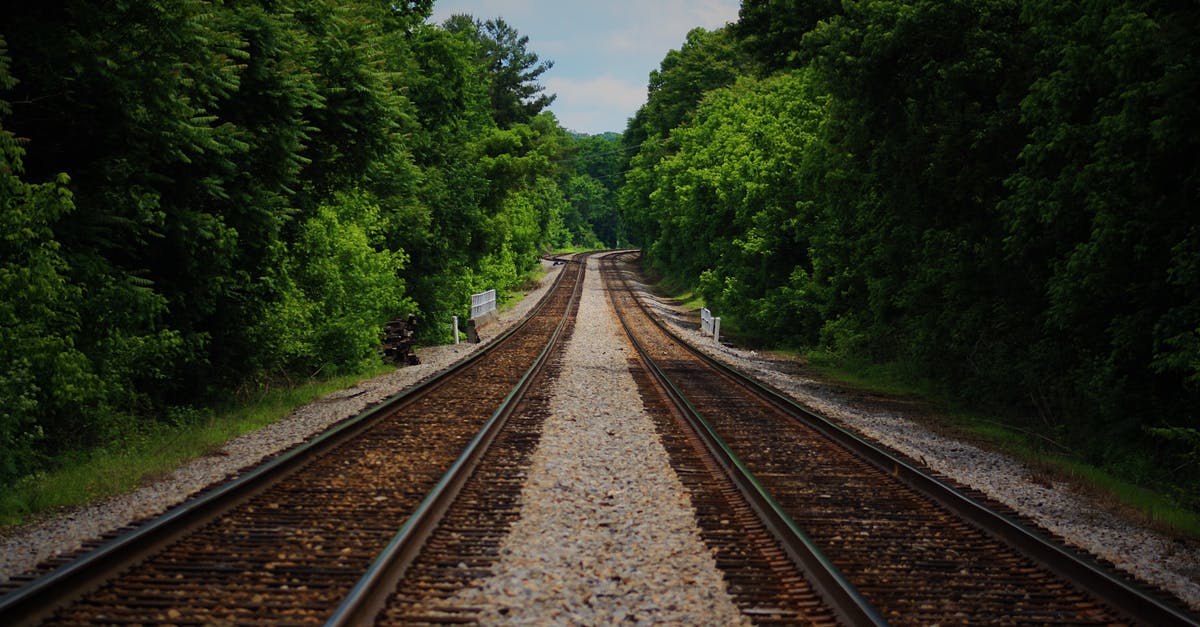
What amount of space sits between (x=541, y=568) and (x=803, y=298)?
22.8m

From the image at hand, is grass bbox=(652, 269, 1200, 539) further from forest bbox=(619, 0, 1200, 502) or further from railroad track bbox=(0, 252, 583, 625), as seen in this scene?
railroad track bbox=(0, 252, 583, 625)

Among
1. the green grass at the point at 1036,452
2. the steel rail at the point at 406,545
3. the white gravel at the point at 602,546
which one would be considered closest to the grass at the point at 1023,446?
the green grass at the point at 1036,452

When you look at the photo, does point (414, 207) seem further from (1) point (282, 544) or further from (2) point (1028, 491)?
(1) point (282, 544)

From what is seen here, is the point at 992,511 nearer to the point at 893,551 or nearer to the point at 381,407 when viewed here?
the point at 893,551

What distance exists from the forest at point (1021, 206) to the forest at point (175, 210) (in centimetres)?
926

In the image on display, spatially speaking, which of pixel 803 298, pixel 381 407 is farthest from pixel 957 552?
pixel 803 298

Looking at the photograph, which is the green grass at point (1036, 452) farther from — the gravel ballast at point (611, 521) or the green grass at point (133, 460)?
the green grass at point (133, 460)

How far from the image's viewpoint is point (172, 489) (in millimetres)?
7531

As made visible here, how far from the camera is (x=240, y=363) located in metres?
14.1

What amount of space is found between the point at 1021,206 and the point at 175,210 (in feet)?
37.5

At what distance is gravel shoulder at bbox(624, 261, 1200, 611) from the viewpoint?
6.37m

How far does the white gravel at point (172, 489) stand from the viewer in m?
5.83

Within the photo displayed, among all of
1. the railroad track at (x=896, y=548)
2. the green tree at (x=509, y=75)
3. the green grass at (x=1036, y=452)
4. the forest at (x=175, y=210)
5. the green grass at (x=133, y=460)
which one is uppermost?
the green tree at (x=509, y=75)

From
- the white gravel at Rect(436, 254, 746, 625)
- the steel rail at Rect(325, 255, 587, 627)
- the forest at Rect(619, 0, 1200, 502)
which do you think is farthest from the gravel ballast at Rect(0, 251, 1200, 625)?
the forest at Rect(619, 0, 1200, 502)
